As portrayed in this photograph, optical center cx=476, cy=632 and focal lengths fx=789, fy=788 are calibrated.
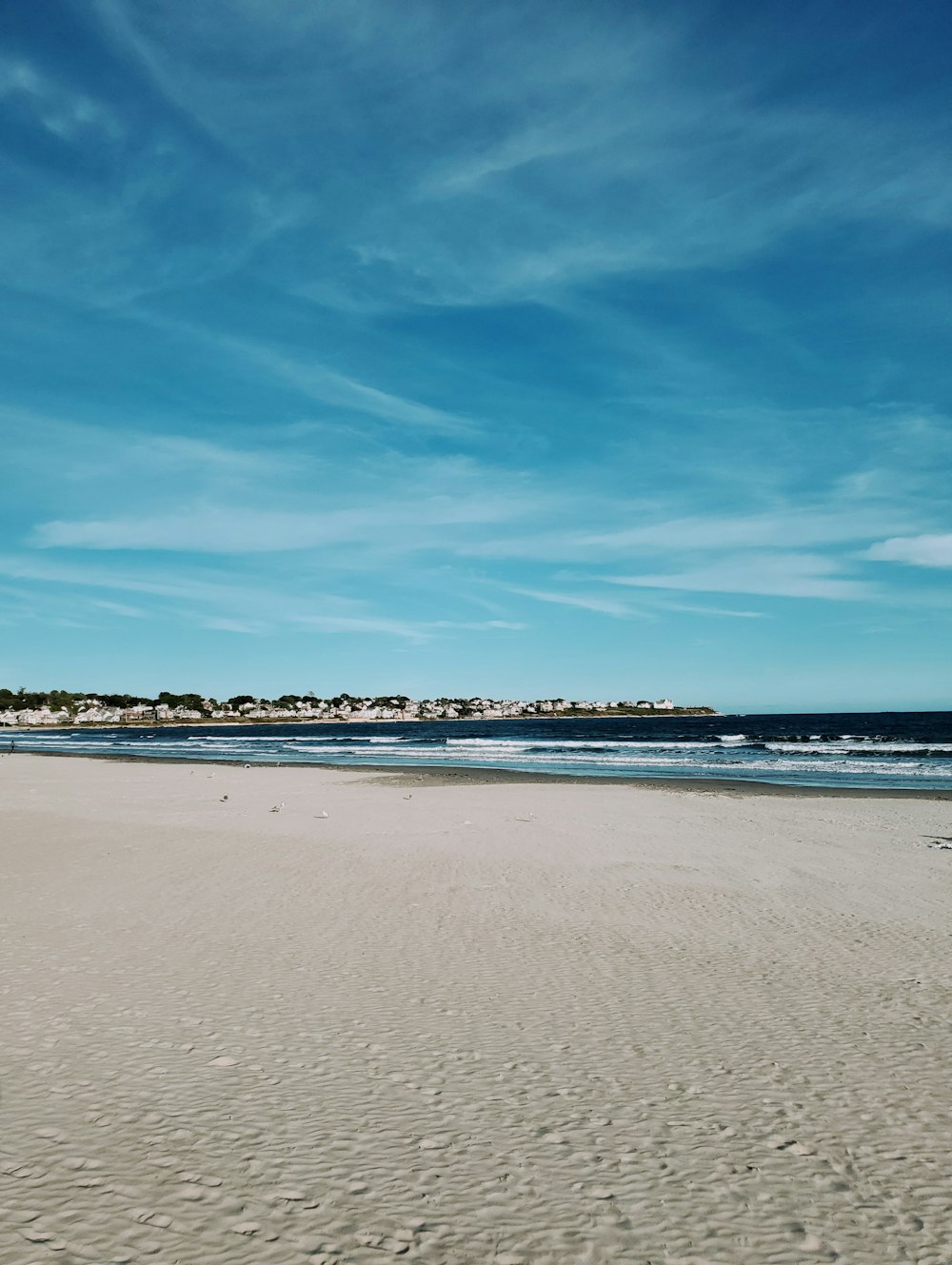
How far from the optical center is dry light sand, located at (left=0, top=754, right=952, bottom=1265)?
3992 millimetres

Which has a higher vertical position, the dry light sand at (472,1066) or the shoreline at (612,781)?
the dry light sand at (472,1066)

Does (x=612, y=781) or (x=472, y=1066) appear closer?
(x=472, y=1066)

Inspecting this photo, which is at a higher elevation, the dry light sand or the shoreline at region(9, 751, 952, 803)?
the dry light sand

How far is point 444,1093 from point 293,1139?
1.10 m

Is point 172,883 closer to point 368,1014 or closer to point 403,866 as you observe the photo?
point 403,866

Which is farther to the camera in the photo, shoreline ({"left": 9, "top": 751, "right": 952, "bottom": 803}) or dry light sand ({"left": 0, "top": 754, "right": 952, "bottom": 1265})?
shoreline ({"left": 9, "top": 751, "right": 952, "bottom": 803})

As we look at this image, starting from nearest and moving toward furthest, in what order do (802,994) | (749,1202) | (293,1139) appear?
(749,1202) → (293,1139) → (802,994)

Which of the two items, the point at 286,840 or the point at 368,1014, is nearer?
the point at 368,1014

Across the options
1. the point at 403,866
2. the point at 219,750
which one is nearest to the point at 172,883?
the point at 403,866

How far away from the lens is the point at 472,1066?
19.1ft

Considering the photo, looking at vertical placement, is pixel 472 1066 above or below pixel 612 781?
above

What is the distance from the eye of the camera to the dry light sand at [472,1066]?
399cm

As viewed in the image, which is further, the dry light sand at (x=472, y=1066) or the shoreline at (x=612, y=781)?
the shoreline at (x=612, y=781)

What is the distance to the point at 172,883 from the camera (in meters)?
12.2
